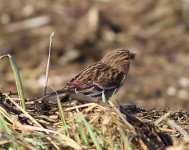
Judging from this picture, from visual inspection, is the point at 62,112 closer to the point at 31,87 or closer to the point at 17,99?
the point at 17,99

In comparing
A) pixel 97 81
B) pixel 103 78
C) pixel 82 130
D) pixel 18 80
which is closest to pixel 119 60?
pixel 103 78

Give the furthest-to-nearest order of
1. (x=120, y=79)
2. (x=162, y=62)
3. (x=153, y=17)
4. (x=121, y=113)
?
(x=153, y=17)
(x=162, y=62)
(x=120, y=79)
(x=121, y=113)

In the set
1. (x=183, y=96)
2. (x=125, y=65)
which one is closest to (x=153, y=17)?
(x=183, y=96)

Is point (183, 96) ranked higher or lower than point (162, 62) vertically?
lower

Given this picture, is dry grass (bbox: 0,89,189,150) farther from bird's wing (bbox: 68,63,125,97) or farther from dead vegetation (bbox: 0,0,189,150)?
dead vegetation (bbox: 0,0,189,150)

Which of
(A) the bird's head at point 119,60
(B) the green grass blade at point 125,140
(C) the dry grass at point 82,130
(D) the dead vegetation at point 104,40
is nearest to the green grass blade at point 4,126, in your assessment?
(C) the dry grass at point 82,130

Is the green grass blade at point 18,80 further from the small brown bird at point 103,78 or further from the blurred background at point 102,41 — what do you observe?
the blurred background at point 102,41

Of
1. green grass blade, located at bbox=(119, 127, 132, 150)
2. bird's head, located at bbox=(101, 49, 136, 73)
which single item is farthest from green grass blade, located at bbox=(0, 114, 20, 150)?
bird's head, located at bbox=(101, 49, 136, 73)

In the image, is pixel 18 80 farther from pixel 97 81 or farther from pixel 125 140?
pixel 97 81
